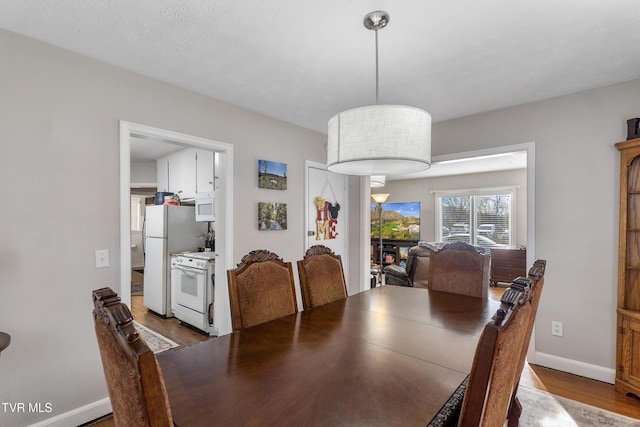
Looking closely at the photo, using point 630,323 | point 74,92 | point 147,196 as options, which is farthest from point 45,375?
point 147,196

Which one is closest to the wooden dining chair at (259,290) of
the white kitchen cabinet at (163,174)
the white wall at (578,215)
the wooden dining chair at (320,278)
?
the wooden dining chair at (320,278)

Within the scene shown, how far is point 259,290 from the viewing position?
1.86 metres

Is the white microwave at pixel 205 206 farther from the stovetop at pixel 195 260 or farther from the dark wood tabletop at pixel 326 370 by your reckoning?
the dark wood tabletop at pixel 326 370

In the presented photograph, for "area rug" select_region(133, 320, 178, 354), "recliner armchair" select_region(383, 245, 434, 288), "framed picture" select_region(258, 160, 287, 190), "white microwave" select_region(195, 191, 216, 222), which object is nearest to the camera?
"area rug" select_region(133, 320, 178, 354)

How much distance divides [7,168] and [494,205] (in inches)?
300

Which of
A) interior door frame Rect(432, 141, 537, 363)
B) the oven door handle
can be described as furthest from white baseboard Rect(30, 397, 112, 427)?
interior door frame Rect(432, 141, 537, 363)

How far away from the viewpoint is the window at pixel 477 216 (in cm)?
666

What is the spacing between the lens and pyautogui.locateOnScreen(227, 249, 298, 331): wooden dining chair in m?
1.75

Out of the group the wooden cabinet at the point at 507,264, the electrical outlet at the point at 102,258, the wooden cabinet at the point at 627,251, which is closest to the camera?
the electrical outlet at the point at 102,258

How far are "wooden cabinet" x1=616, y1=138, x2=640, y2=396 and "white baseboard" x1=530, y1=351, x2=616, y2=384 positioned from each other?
146 millimetres

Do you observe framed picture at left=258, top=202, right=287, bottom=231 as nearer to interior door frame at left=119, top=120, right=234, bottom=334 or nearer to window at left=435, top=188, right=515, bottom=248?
interior door frame at left=119, top=120, right=234, bottom=334

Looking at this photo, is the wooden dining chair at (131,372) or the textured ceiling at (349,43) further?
the textured ceiling at (349,43)

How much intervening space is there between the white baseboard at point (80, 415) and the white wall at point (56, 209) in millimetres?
21

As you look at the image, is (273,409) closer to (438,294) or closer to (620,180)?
(438,294)
